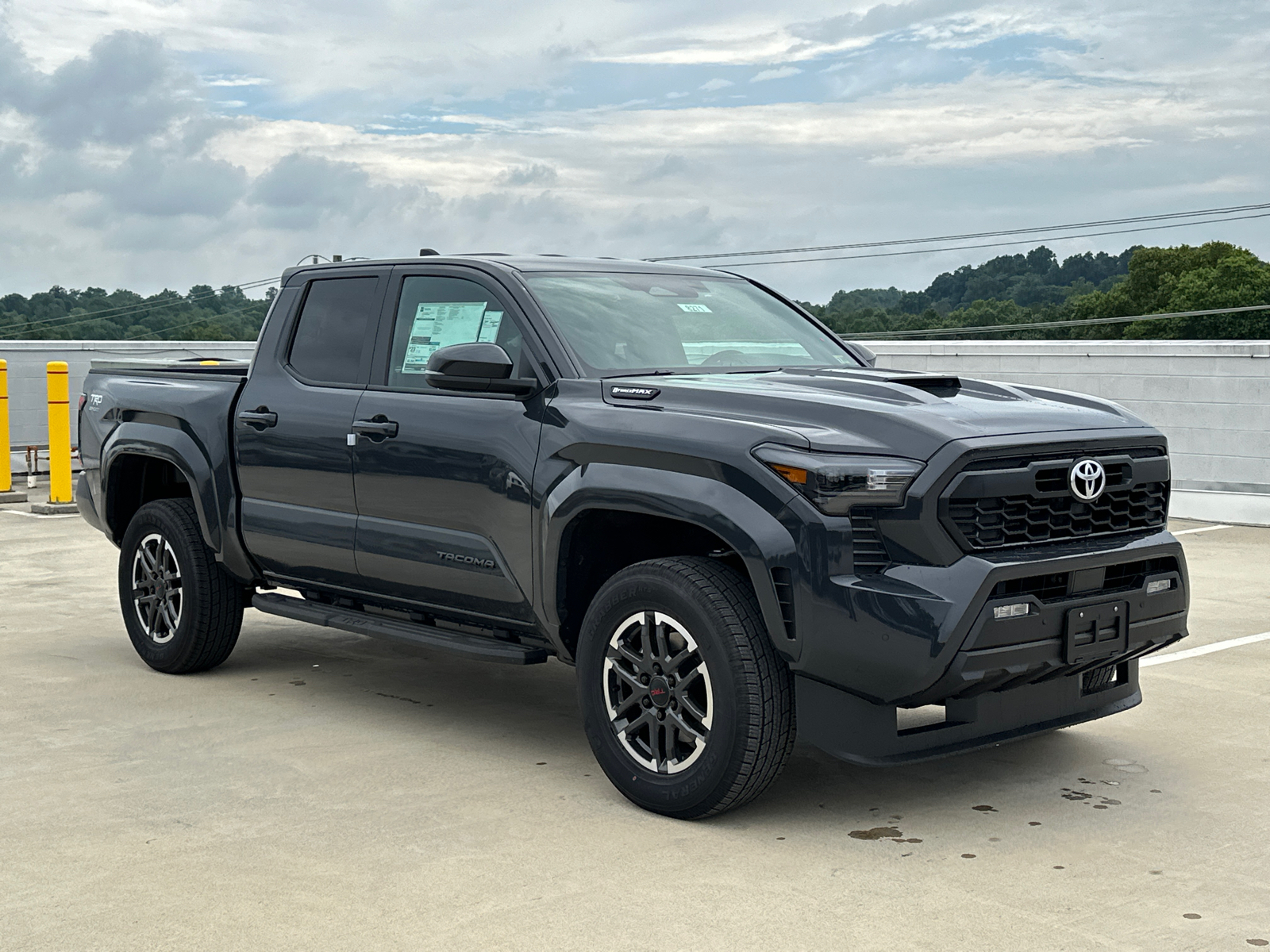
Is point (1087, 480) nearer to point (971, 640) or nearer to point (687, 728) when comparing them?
point (971, 640)

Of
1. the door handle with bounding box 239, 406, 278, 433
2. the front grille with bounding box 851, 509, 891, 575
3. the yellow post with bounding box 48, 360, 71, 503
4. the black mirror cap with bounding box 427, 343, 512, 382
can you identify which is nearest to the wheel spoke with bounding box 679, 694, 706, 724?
the front grille with bounding box 851, 509, 891, 575

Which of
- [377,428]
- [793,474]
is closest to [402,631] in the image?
[377,428]

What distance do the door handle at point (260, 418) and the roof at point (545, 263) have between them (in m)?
0.70

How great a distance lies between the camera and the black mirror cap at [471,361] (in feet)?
17.6

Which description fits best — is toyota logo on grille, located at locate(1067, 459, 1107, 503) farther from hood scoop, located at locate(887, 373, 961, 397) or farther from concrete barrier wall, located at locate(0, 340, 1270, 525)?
concrete barrier wall, located at locate(0, 340, 1270, 525)

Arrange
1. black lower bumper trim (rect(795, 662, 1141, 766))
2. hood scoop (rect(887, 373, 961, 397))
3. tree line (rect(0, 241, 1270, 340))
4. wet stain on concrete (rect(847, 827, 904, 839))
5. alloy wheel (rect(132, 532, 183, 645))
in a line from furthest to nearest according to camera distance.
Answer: tree line (rect(0, 241, 1270, 340))
alloy wheel (rect(132, 532, 183, 645))
hood scoop (rect(887, 373, 961, 397))
wet stain on concrete (rect(847, 827, 904, 839))
black lower bumper trim (rect(795, 662, 1141, 766))

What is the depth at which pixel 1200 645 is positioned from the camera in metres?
7.97

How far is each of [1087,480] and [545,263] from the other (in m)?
2.42

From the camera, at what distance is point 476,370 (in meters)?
5.40

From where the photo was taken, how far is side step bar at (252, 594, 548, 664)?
221 inches

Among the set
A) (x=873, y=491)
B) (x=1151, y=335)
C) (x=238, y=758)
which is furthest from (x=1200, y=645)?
(x=1151, y=335)

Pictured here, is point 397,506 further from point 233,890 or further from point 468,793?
point 233,890

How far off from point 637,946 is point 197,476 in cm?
386

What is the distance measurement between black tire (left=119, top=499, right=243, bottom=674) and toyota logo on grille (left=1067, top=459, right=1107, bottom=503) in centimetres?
404
